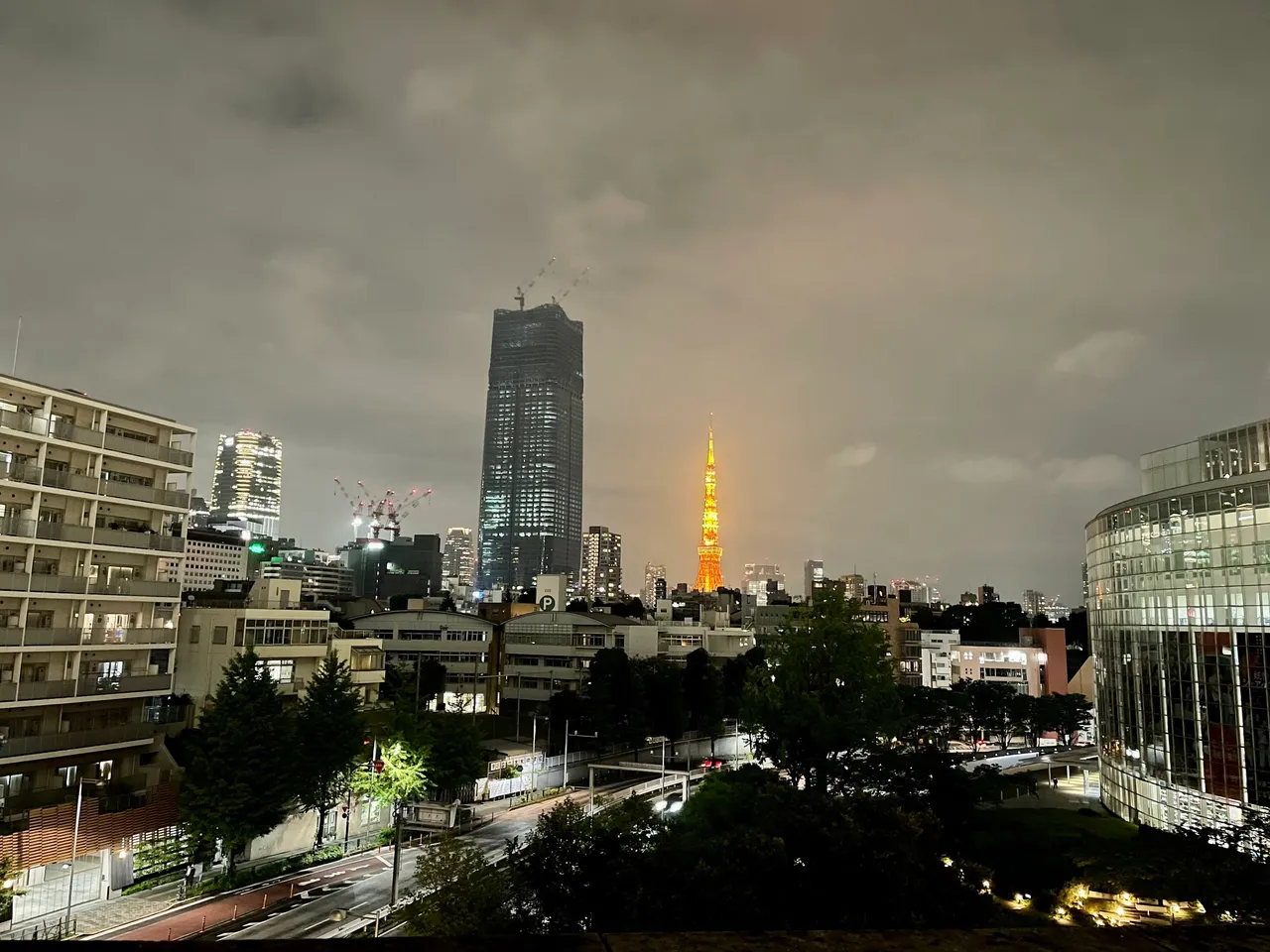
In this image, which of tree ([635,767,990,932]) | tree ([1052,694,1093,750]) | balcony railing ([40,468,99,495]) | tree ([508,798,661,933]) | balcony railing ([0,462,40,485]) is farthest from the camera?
tree ([1052,694,1093,750])

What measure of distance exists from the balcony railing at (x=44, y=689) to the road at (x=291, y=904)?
425 inches

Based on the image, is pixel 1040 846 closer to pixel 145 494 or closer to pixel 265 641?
pixel 265 641

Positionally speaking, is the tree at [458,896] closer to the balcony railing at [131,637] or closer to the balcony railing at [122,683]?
the balcony railing at [122,683]

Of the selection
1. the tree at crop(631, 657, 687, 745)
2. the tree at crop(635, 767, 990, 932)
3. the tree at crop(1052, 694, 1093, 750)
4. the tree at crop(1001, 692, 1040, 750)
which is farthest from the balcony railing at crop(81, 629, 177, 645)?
the tree at crop(1052, 694, 1093, 750)

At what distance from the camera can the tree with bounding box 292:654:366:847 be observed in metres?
37.2

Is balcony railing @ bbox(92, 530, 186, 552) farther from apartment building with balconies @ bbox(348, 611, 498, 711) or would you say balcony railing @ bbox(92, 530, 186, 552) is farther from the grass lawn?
apartment building with balconies @ bbox(348, 611, 498, 711)

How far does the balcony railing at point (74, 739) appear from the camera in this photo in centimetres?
3328

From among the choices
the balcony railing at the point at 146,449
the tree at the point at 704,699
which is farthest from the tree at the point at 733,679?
the balcony railing at the point at 146,449

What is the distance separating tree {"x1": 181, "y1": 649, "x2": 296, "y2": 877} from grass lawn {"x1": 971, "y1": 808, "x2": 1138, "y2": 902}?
2725 cm

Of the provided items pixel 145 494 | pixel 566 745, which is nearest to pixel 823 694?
pixel 566 745

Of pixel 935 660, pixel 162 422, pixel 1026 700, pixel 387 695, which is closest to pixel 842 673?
pixel 162 422

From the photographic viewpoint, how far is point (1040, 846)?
1224 inches

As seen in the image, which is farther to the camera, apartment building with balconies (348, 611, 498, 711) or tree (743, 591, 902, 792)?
apartment building with balconies (348, 611, 498, 711)

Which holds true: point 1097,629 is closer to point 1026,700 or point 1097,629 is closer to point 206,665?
point 1026,700
